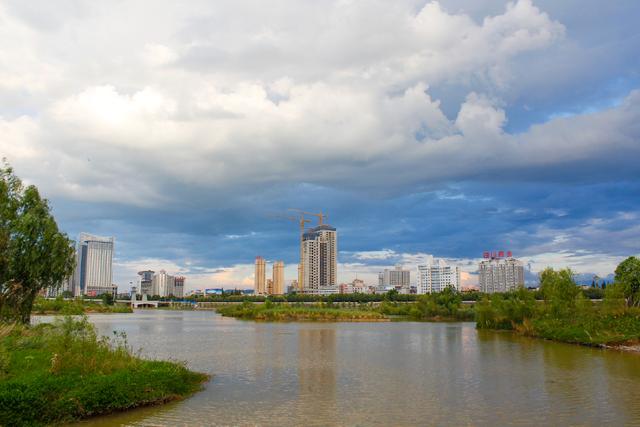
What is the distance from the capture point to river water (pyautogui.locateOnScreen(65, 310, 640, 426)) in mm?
20531

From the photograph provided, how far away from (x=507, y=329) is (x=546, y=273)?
10104mm

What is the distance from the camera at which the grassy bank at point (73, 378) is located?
57.4 ft

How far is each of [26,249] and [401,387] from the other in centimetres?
2577

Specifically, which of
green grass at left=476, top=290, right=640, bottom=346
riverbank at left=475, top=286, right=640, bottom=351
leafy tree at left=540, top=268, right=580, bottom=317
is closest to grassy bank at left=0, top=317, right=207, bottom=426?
riverbank at left=475, top=286, right=640, bottom=351

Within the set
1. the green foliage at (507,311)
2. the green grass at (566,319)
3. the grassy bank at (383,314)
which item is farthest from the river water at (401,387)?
the grassy bank at (383,314)

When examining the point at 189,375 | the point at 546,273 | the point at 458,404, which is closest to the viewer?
the point at 458,404

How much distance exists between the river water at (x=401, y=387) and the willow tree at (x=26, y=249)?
1090 centimetres

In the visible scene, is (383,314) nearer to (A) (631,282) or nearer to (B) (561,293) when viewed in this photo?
(B) (561,293)

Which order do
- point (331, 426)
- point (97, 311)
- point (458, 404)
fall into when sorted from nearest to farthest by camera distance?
1. point (331, 426)
2. point (458, 404)
3. point (97, 311)

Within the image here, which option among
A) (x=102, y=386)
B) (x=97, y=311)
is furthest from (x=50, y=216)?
(x=97, y=311)

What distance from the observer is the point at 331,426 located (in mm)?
19297

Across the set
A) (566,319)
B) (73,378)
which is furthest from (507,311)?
(73,378)

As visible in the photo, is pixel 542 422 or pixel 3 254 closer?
pixel 542 422

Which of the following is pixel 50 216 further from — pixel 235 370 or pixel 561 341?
pixel 561 341
